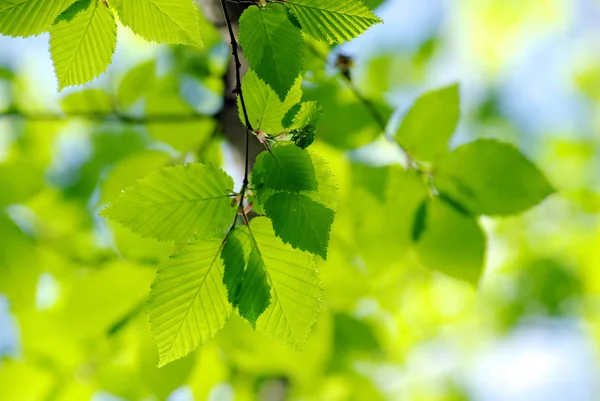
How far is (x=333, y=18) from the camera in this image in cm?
42

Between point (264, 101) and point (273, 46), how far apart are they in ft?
0.19

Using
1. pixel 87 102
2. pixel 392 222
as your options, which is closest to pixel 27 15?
pixel 392 222

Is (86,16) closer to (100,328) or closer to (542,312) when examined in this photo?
(100,328)

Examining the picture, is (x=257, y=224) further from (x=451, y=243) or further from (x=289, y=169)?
(x=451, y=243)

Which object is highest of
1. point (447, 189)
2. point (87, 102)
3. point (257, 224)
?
point (257, 224)

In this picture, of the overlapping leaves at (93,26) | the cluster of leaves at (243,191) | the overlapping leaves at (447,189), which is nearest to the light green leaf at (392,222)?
the overlapping leaves at (447,189)

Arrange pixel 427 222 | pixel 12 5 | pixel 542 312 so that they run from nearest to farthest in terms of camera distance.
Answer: pixel 12 5
pixel 427 222
pixel 542 312

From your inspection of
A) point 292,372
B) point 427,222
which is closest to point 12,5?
point 427,222

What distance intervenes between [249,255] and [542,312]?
112 inches

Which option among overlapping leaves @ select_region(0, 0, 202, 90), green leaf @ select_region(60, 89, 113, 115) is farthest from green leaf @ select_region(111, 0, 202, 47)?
green leaf @ select_region(60, 89, 113, 115)

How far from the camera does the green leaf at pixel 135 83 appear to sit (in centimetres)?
121

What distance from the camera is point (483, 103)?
104 inches

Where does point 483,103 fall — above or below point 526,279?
above

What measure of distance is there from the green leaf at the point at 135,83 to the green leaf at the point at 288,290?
2.87 feet
